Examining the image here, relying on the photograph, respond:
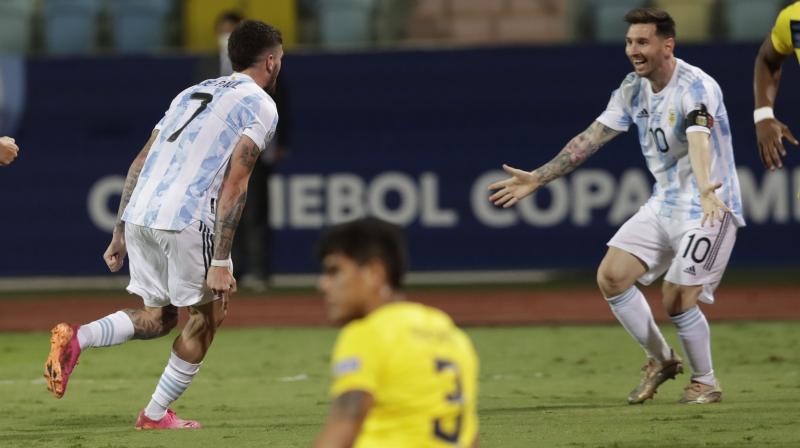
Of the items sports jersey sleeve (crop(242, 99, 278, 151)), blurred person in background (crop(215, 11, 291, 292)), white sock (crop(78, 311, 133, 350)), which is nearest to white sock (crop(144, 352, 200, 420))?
white sock (crop(78, 311, 133, 350))

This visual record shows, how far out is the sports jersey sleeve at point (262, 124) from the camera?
6.89 meters

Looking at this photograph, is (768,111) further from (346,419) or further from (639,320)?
(346,419)

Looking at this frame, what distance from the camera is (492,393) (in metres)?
8.51

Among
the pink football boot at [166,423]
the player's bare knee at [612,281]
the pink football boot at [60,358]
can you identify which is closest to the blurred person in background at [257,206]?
the player's bare knee at [612,281]

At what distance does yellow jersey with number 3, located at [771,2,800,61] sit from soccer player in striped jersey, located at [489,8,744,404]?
397 mm

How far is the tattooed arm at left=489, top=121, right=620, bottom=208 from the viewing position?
775cm

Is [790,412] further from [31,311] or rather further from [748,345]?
[31,311]

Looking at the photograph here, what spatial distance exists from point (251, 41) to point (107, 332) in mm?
1536

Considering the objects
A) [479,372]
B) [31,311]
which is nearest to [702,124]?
[479,372]

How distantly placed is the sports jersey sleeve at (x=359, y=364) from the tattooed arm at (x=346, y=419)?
2cm

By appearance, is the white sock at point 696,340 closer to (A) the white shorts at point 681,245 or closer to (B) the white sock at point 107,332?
(A) the white shorts at point 681,245

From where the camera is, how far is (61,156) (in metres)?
14.8

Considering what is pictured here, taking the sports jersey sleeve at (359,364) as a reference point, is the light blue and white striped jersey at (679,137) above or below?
below

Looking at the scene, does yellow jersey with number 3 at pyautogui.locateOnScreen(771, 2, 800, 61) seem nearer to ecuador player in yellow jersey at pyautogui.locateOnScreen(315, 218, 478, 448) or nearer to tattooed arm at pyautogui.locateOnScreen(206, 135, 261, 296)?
tattooed arm at pyautogui.locateOnScreen(206, 135, 261, 296)
